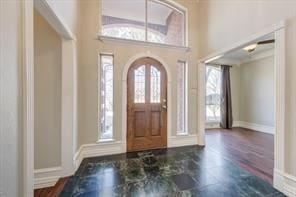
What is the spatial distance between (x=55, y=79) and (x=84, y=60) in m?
1.03

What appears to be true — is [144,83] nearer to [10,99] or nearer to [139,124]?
[139,124]

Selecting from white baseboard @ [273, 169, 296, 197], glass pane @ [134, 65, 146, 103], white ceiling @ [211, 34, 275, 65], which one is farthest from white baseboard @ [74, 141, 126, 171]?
white ceiling @ [211, 34, 275, 65]

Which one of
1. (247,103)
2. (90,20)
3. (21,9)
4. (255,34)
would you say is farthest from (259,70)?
(21,9)

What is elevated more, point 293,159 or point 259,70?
point 259,70

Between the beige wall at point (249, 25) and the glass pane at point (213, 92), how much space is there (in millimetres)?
2855

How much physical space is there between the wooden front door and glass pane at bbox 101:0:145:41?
2.17 feet

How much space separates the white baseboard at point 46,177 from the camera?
2418mm

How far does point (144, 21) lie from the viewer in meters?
4.07

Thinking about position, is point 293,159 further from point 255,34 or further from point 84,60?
point 84,60

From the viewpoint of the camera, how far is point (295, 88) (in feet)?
6.96

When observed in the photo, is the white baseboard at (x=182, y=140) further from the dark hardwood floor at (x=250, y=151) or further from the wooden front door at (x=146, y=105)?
the dark hardwood floor at (x=250, y=151)

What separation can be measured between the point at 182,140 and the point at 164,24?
2856 millimetres

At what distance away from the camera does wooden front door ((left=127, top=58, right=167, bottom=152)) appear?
3896mm

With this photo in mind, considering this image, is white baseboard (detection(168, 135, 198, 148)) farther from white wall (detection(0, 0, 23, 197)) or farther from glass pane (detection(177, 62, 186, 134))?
white wall (detection(0, 0, 23, 197))
